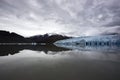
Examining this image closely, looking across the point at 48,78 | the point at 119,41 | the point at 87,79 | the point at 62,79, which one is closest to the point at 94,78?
the point at 87,79

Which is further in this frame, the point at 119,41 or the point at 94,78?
the point at 119,41

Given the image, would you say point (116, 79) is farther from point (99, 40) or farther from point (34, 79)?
point (99, 40)

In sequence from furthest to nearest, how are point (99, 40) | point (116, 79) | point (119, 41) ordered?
point (99, 40)
point (119, 41)
point (116, 79)

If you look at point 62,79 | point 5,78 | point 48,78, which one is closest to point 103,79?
point 62,79

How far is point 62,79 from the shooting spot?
558 centimetres

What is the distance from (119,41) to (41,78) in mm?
137915

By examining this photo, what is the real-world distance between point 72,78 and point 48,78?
1302 millimetres

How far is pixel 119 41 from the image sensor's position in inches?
4882

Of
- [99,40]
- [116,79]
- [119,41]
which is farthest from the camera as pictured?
[99,40]

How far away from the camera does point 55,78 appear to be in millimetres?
5703

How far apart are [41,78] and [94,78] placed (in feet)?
9.36

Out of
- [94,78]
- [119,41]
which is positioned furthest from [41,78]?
[119,41]

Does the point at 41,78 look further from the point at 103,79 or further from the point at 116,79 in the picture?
the point at 116,79

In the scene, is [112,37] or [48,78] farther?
[112,37]
